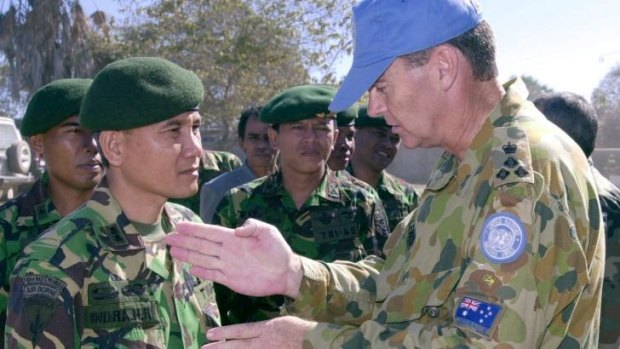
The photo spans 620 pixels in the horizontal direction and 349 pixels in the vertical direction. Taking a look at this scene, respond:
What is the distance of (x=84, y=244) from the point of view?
221 cm

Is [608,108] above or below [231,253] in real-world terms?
below

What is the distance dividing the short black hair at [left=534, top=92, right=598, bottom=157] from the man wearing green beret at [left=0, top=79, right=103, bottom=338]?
7.61 feet

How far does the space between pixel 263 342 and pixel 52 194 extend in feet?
6.43

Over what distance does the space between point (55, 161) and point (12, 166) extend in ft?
38.9

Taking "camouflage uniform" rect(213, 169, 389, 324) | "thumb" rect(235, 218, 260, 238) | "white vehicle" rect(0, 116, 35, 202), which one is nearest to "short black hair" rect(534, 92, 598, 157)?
"camouflage uniform" rect(213, 169, 389, 324)

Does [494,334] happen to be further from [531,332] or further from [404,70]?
[404,70]

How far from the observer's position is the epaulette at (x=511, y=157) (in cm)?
172

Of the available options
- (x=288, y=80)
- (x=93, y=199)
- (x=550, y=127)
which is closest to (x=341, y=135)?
(x=93, y=199)

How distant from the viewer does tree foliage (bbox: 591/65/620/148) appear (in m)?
26.2

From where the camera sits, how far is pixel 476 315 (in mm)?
1644

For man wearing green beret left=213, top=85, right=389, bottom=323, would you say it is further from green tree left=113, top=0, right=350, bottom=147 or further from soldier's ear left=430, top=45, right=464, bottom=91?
green tree left=113, top=0, right=350, bottom=147

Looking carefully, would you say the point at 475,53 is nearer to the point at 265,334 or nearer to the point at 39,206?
the point at 265,334

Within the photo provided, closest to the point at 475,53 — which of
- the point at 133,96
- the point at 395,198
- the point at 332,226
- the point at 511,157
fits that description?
the point at 511,157

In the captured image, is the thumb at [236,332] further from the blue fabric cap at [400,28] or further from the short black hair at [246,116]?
the short black hair at [246,116]
